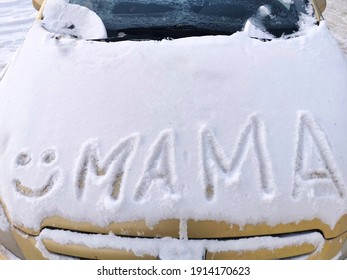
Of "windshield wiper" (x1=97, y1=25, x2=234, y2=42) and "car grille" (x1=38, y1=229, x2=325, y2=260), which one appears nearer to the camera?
"car grille" (x1=38, y1=229, x2=325, y2=260)

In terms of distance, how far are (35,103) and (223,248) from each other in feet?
3.27

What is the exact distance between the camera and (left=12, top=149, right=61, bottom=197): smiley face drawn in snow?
6.20ft

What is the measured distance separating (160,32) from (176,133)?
77 centimetres

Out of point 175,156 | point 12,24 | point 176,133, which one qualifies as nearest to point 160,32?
point 176,133

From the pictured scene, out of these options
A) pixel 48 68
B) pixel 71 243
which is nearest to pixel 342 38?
pixel 48 68

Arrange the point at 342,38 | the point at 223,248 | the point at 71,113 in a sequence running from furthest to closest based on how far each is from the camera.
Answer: the point at 342,38 → the point at 71,113 → the point at 223,248

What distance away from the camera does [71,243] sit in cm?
181

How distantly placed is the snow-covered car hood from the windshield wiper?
0.17 metres

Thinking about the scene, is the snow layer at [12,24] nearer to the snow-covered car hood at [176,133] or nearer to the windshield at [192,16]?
the windshield at [192,16]

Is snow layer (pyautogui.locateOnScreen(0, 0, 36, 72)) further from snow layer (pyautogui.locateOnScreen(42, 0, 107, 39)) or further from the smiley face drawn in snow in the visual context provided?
the smiley face drawn in snow

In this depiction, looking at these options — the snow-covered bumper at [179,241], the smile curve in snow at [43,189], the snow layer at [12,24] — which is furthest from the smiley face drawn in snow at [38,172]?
the snow layer at [12,24]

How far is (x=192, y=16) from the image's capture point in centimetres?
265

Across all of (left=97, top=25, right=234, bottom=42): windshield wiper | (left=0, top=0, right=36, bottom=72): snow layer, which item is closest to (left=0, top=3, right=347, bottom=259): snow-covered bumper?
(left=97, top=25, right=234, bottom=42): windshield wiper

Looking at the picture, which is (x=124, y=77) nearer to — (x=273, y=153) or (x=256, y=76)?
(x=256, y=76)
